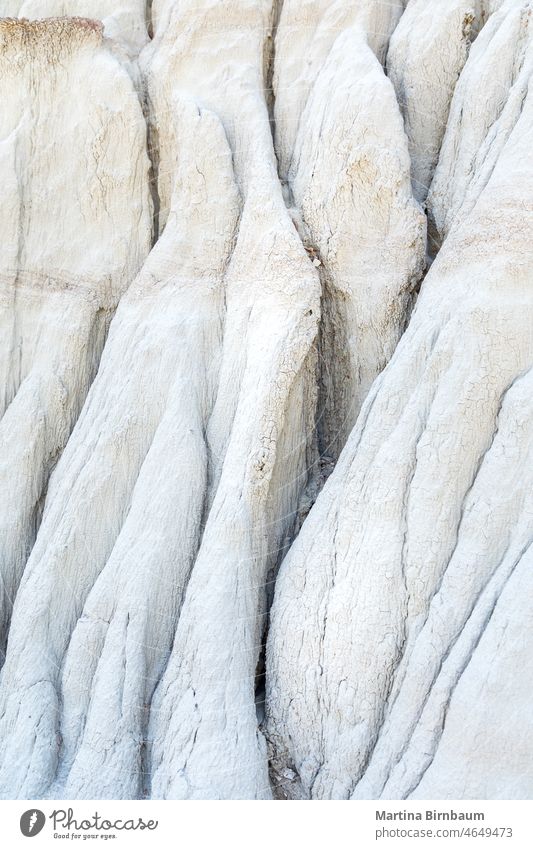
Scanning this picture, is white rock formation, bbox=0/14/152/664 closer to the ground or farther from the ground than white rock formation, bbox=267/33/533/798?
farther from the ground

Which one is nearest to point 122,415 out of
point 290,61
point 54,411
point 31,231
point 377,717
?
point 54,411

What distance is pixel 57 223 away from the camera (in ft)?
29.3

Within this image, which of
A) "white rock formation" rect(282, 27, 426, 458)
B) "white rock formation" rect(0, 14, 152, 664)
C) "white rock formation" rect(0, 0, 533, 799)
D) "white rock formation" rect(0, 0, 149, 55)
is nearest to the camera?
"white rock formation" rect(0, 0, 533, 799)

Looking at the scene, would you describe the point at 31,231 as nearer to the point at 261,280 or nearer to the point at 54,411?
the point at 54,411

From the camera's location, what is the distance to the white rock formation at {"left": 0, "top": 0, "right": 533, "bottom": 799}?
6.24 metres

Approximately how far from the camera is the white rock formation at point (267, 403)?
6242 millimetres

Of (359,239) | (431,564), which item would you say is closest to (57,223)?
(359,239)

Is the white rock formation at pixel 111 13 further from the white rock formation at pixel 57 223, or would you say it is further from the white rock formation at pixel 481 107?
the white rock formation at pixel 481 107

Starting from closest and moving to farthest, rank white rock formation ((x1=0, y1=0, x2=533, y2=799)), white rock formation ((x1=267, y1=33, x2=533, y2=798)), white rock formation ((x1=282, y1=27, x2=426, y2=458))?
white rock formation ((x1=267, y1=33, x2=533, y2=798)) → white rock formation ((x1=0, y1=0, x2=533, y2=799)) → white rock formation ((x1=282, y1=27, x2=426, y2=458))
